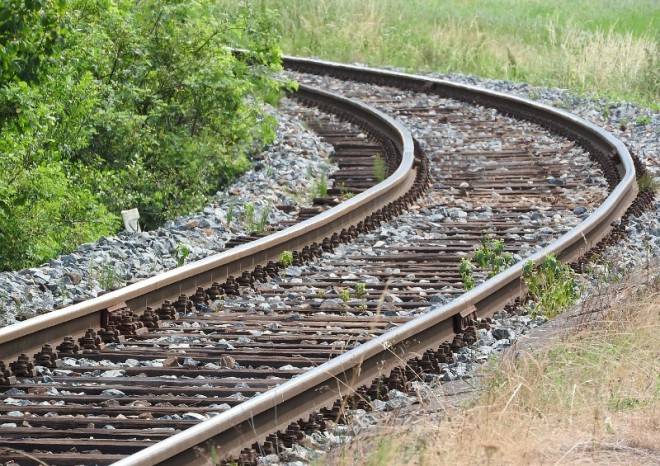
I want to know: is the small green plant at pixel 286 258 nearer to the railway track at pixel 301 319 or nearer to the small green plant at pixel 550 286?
the railway track at pixel 301 319

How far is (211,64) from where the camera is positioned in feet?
42.1

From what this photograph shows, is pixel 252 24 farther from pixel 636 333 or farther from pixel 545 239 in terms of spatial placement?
pixel 636 333

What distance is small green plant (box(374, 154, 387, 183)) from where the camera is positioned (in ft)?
42.1

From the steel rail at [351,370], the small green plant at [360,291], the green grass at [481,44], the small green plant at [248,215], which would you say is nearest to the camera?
the steel rail at [351,370]

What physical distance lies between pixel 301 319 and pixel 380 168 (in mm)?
5422

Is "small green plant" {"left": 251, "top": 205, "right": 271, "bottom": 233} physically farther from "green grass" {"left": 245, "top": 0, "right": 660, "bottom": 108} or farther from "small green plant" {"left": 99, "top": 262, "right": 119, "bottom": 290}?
"green grass" {"left": 245, "top": 0, "right": 660, "bottom": 108}

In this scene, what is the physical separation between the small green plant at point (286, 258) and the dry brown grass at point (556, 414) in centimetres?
258

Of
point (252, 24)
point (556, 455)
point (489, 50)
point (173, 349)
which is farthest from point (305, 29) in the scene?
point (556, 455)

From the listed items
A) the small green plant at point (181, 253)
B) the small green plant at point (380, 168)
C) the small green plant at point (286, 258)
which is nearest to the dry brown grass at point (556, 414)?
the small green plant at point (286, 258)

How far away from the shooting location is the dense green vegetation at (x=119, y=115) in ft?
31.6

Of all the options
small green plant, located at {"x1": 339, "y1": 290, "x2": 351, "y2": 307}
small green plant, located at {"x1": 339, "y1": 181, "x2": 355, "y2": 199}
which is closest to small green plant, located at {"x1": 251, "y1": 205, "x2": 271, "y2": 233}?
small green plant, located at {"x1": 339, "y1": 181, "x2": 355, "y2": 199}

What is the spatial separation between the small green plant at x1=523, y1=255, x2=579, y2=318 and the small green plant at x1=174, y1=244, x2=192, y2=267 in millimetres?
2487

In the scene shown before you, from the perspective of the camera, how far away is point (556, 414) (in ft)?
18.5

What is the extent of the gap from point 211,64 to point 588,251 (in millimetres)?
4798
